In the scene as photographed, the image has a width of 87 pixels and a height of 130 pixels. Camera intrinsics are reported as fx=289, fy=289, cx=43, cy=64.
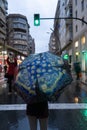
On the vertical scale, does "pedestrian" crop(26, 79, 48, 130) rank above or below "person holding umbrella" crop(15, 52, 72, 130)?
below

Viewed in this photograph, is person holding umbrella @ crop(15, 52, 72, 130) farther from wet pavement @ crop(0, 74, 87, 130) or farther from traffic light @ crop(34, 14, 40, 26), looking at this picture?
traffic light @ crop(34, 14, 40, 26)

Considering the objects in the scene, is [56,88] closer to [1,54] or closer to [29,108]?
[29,108]

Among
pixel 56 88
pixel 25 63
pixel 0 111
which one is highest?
pixel 25 63

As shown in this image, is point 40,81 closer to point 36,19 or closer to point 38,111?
point 38,111

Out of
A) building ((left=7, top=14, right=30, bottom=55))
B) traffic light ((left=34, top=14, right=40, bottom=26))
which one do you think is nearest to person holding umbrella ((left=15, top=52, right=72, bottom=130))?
traffic light ((left=34, top=14, right=40, bottom=26))

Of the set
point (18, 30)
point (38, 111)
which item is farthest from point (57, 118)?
point (18, 30)

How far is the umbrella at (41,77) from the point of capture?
355 centimetres

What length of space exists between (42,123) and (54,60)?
875 millimetres

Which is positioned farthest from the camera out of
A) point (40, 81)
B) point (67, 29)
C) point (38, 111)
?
point (67, 29)

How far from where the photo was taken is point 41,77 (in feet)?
11.7

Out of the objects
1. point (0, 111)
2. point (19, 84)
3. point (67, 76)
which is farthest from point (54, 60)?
point (0, 111)

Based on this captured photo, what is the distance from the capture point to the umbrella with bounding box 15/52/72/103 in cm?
355

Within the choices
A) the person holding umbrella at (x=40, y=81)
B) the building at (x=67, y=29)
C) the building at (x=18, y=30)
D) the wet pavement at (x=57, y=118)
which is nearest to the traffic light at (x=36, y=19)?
the wet pavement at (x=57, y=118)

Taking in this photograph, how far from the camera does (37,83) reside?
139 inches
